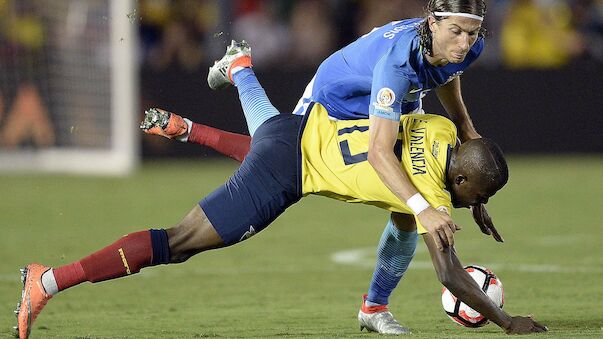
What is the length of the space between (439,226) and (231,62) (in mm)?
2051

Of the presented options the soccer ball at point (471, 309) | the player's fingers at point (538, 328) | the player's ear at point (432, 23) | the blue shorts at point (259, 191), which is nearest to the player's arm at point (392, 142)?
the player's ear at point (432, 23)

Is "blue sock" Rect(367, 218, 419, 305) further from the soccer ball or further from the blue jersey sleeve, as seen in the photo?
the blue jersey sleeve

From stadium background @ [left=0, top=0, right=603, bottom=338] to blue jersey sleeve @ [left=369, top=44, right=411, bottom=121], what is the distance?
48.9 inches

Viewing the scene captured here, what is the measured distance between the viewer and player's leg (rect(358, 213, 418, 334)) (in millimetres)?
7715

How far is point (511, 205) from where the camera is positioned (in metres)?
15.2

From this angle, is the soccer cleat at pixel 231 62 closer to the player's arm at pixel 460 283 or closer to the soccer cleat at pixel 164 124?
the soccer cleat at pixel 164 124

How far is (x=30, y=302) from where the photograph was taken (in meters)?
7.00

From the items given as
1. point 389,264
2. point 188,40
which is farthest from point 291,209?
point 389,264

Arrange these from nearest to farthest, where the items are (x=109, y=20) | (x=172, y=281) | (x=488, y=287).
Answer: (x=488, y=287), (x=172, y=281), (x=109, y=20)

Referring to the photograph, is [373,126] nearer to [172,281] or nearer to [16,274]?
[172,281]

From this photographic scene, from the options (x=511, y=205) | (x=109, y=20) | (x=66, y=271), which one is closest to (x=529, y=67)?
(x=511, y=205)

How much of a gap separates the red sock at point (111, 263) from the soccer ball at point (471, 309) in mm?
1716

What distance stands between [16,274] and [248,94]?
3.37 meters

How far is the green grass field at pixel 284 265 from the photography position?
784 centimetres
